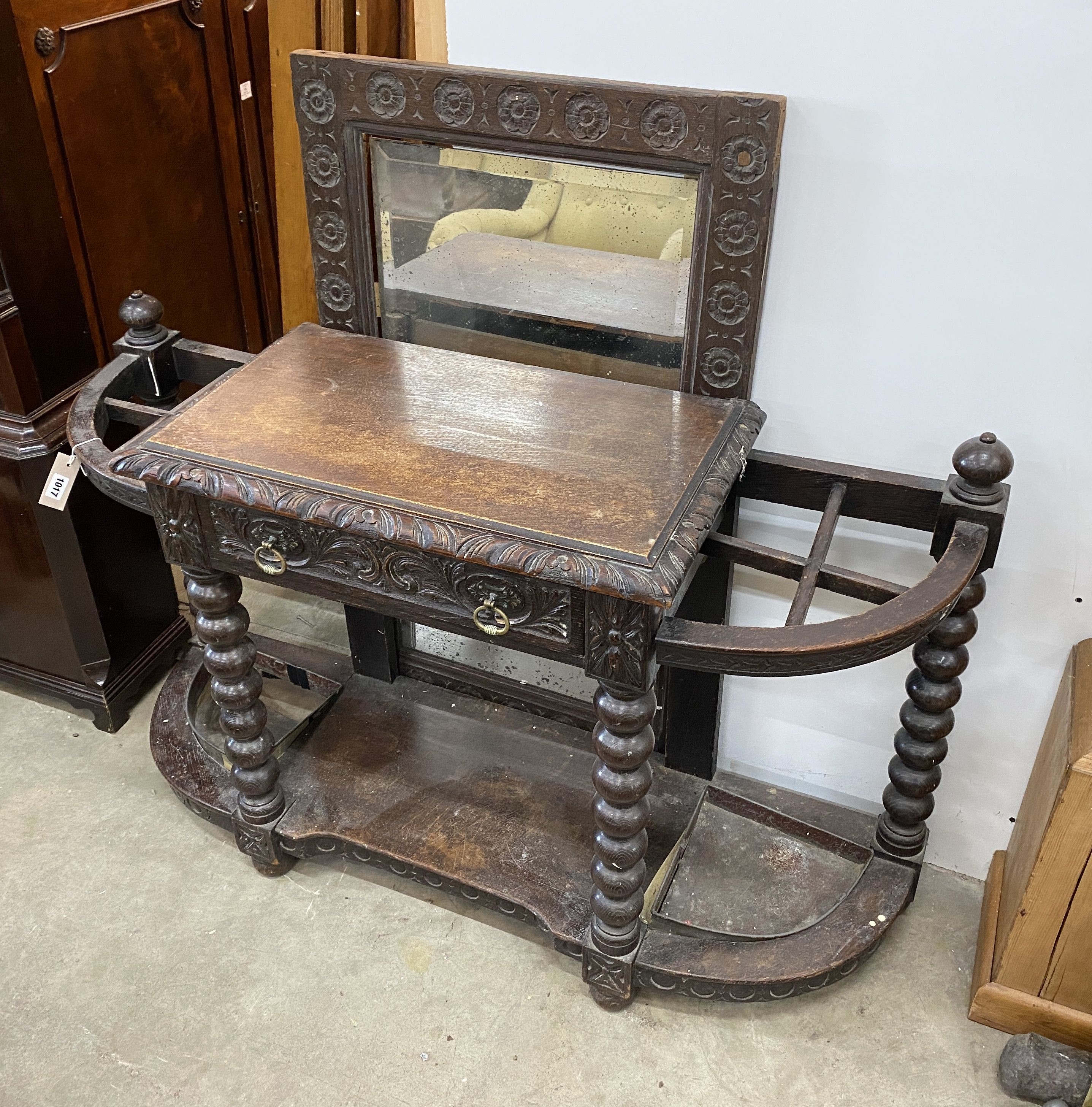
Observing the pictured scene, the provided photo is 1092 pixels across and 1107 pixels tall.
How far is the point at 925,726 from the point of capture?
6.01 feet

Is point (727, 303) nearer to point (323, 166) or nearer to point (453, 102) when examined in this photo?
point (453, 102)

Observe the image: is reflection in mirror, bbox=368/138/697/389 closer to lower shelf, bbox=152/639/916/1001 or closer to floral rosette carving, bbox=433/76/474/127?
floral rosette carving, bbox=433/76/474/127

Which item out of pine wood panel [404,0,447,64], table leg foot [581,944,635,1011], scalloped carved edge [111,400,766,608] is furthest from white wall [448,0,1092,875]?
table leg foot [581,944,635,1011]

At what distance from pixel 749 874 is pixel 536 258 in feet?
3.92

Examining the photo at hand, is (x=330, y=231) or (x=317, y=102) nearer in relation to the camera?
A: (x=317, y=102)

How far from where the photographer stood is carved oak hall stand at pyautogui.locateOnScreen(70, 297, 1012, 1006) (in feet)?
4.98

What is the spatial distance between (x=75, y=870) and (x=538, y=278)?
4.95ft

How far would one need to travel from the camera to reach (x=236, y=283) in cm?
310

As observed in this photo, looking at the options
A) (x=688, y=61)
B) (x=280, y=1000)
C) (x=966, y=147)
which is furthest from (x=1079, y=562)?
(x=280, y=1000)

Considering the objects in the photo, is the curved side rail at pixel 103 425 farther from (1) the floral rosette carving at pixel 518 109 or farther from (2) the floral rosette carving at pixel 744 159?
(2) the floral rosette carving at pixel 744 159

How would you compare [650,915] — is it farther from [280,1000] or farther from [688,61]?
[688,61]

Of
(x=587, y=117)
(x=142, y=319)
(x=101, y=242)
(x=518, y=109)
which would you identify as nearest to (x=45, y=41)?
(x=101, y=242)

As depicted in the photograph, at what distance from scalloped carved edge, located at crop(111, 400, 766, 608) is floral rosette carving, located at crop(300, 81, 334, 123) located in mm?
663

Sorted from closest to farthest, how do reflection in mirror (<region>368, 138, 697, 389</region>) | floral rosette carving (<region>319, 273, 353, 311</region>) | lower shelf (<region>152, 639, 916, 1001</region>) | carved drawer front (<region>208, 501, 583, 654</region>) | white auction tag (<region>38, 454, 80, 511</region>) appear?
carved drawer front (<region>208, 501, 583, 654</region>), reflection in mirror (<region>368, 138, 697, 389</region>), lower shelf (<region>152, 639, 916, 1001</region>), floral rosette carving (<region>319, 273, 353, 311</region>), white auction tag (<region>38, 454, 80, 511</region>)
